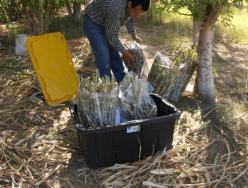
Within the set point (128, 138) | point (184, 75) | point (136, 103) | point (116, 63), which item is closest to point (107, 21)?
point (116, 63)

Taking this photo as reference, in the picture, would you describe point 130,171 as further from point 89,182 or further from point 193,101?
point 193,101

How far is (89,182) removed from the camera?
2342mm

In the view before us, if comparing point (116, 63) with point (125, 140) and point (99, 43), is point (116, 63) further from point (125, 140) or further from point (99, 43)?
point (125, 140)

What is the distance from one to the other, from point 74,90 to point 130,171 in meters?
1.81

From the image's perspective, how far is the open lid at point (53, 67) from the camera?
3652mm

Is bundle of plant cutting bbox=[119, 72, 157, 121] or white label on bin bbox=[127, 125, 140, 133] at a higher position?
bundle of plant cutting bbox=[119, 72, 157, 121]

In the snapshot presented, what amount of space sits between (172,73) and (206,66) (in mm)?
460

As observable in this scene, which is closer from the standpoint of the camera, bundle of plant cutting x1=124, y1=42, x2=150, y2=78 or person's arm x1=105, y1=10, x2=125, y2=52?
person's arm x1=105, y1=10, x2=125, y2=52

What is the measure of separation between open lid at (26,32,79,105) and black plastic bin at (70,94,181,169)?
1.21 m

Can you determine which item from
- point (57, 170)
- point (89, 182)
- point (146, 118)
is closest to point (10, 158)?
point (57, 170)

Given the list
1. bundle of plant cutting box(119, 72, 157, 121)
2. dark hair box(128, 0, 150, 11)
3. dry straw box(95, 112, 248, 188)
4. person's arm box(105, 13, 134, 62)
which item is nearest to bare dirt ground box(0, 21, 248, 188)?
dry straw box(95, 112, 248, 188)

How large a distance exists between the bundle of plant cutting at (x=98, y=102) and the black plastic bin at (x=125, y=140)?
0.40 feet

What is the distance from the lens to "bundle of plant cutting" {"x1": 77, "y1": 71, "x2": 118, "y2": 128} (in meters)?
2.33

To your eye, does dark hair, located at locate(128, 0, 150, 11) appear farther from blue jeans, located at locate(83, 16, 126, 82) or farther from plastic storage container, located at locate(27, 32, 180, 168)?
plastic storage container, located at locate(27, 32, 180, 168)
